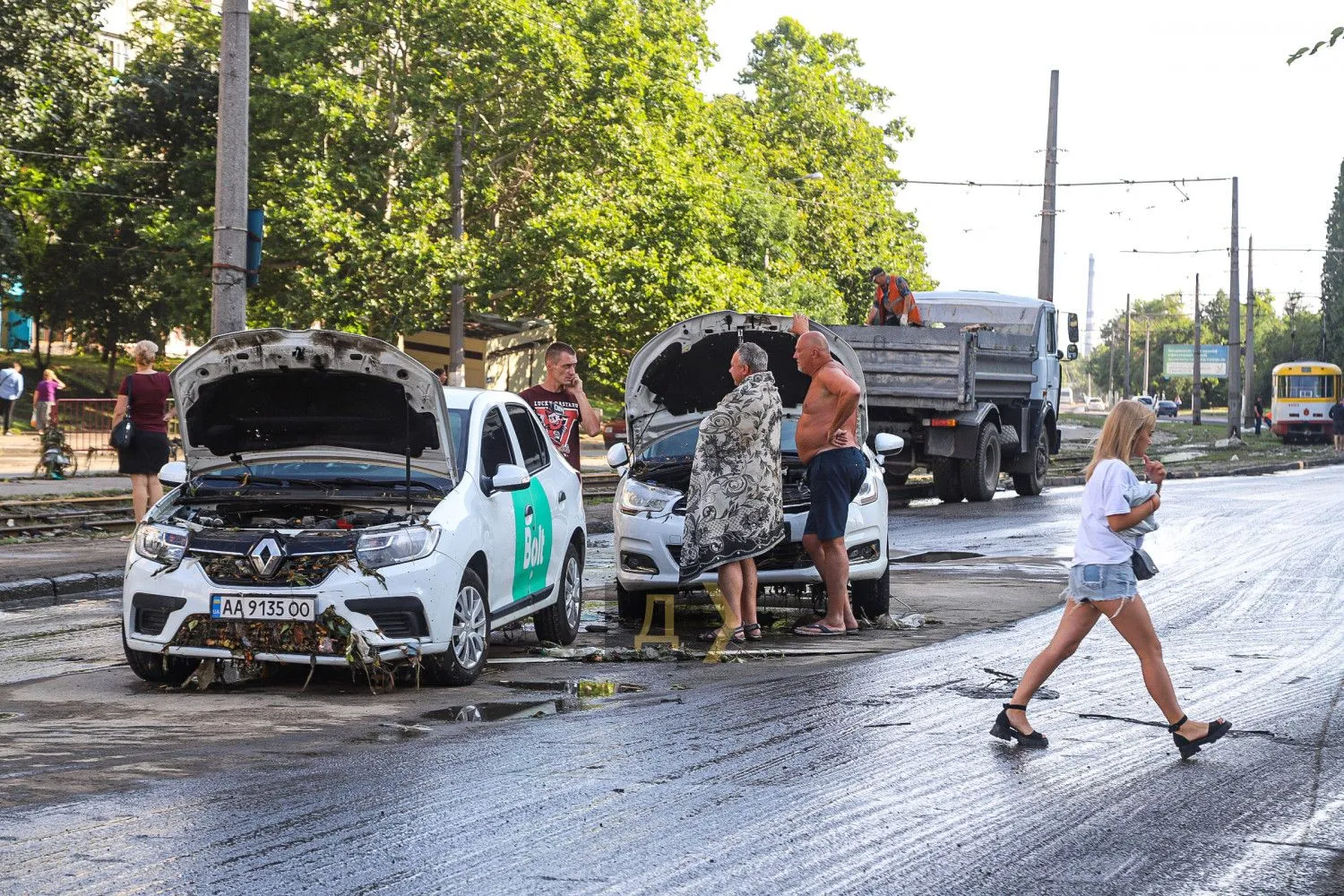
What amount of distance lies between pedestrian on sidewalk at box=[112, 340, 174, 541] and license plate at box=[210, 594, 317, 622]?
7363mm

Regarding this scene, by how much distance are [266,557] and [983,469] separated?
17413mm

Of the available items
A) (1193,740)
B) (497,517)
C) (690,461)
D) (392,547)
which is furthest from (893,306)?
(1193,740)

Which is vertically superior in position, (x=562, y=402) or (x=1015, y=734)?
(x=562, y=402)

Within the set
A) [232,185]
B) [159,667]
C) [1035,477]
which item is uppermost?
[232,185]

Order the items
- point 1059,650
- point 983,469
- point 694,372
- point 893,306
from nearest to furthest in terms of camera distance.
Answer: point 1059,650, point 694,372, point 893,306, point 983,469

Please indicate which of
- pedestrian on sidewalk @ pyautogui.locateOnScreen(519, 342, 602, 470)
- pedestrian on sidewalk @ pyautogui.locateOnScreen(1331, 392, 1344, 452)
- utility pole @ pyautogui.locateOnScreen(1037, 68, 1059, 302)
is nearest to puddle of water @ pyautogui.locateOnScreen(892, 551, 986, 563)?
pedestrian on sidewalk @ pyautogui.locateOnScreen(519, 342, 602, 470)

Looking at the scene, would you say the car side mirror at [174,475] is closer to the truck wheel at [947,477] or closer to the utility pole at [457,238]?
the truck wheel at [947,477]

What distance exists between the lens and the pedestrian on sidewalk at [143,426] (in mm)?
14945

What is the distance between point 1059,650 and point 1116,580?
1.33 ft

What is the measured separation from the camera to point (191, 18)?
1735 inches

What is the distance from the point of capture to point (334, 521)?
831 centimetres

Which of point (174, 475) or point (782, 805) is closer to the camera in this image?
point (782, 805)

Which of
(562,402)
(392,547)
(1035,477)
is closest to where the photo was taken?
(392,547)

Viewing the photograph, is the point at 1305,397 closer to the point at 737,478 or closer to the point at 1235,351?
the point at 1235,351
